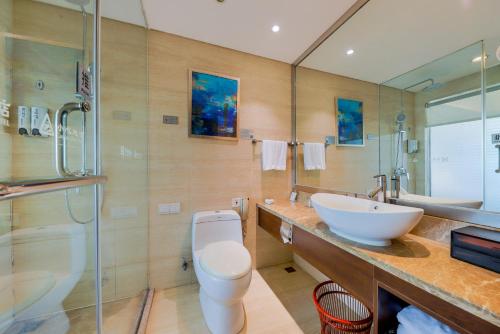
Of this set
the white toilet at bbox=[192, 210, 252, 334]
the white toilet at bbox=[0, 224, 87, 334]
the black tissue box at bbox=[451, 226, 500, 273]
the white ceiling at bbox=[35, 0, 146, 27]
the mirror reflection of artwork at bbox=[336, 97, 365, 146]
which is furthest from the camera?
the mirror reflection of artwork at bbox=[336, 97, 365, 146]

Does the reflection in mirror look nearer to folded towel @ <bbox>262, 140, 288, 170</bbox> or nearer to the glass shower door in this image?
folded towel @ <bbox>262, 140, 288, 170</bbox>

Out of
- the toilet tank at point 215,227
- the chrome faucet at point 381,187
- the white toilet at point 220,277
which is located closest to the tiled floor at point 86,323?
the white toilet at point 220,277

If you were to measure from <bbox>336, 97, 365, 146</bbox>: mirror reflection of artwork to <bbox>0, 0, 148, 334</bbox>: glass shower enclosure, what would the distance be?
6.03 ft

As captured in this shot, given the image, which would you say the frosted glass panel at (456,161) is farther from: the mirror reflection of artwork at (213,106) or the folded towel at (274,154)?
the mirror reflection of artwork at (213,106)

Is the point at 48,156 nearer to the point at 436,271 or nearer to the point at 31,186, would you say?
the point at 31,186

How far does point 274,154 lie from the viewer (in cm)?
198

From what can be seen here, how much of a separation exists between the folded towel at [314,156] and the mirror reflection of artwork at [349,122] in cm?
19

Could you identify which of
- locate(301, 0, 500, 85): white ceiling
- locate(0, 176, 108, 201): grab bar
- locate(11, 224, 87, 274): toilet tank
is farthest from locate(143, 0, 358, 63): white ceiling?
locate(11, 224, 87, 274): toilet tank

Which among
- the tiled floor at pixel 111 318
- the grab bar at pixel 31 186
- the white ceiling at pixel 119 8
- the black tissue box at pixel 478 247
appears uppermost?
the white ceiling at pixel 119 8

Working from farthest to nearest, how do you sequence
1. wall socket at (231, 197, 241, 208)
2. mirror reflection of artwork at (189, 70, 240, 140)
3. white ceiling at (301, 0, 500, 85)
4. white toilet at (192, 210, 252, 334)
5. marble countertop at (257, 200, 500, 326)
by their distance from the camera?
wall socket at (231, 197, 241, 208), mirror reflection of artwork at (189, 70, 240, 140), white toilet at (192, 210, 252, 334), white ceiling at (301, 0, 500, 85), marble countertop at (257, 200, 500, 326)

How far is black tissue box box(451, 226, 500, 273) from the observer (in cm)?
65

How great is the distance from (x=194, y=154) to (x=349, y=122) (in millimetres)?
1450

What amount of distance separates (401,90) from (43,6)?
2428 mm

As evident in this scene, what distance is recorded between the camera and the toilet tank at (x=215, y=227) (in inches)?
64.3
